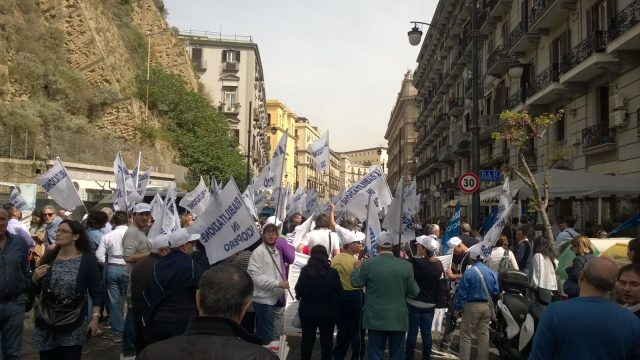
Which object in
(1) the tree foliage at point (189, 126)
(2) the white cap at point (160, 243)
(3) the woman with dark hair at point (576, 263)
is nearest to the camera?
(2) the white cap at point (160, 243)

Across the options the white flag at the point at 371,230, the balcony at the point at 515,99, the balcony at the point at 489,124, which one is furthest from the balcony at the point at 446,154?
the white flag at the point at 371,230

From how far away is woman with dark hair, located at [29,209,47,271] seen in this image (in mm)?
10575

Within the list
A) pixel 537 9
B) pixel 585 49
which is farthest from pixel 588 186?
pixel 537 9

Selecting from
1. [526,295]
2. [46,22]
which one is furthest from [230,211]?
[46,22]

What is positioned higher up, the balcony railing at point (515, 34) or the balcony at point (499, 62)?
the balcony railing at point (515, 34)

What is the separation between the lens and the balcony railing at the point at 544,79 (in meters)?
22.4

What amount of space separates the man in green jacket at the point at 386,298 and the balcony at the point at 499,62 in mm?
22565

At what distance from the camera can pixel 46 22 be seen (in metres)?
31.3

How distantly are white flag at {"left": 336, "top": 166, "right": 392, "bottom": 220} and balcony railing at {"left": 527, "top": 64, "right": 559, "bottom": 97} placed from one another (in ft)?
45.4

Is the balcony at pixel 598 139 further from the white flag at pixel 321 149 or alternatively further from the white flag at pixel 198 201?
the white flag at pixel 198 201

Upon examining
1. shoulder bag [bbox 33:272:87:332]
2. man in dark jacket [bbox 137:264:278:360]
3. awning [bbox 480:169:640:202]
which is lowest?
shoulder bag [bbox 33:272:87:332]

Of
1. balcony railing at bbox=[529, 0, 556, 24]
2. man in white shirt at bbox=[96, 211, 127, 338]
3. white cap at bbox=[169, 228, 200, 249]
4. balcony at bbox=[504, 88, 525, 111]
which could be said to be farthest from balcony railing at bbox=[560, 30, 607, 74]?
white cap at bbox=[169, 228, 200, 249]

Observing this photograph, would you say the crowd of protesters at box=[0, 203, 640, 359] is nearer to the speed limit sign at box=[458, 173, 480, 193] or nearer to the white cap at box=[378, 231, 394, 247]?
the white cap at box=[378, 231, 394, 247]

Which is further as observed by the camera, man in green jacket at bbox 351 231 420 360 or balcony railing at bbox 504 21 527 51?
balcony railing at bbox 504 21 527 51
